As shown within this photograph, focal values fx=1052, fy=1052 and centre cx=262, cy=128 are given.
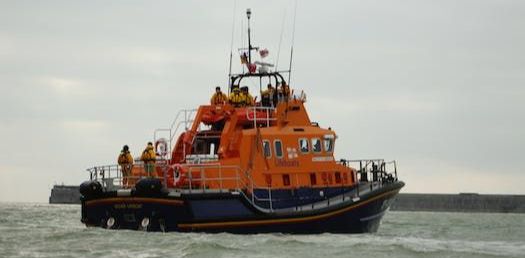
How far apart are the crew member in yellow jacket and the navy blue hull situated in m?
1.14

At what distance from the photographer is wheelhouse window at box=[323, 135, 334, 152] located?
25250 millimetres

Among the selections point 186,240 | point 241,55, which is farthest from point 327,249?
point 241,55

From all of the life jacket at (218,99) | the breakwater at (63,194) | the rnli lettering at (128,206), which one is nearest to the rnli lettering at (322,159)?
the life jacket at (218,99)

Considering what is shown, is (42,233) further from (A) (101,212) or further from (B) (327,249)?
(B) (327,249)

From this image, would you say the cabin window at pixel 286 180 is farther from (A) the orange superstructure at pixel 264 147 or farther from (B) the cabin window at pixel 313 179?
(B) the cabin window at pixel 313 179

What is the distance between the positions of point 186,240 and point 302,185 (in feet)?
15.5

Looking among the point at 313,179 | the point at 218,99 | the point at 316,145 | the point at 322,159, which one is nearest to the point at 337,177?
the point at 322,159

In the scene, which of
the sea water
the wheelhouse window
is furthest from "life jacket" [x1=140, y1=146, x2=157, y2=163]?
the wheelhouse window

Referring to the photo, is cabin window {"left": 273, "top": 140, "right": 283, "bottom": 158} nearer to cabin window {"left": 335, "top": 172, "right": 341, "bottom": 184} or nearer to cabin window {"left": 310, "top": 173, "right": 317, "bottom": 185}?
cabin window {"left": 310, "top": 173, "right": 317, "bottom": 185}

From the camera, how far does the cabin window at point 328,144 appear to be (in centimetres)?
2525

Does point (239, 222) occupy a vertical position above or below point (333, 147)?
below

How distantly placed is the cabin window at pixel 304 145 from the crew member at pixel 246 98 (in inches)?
72.2

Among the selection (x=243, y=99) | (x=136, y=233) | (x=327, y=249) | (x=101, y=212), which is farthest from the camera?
(x=243, y=99)

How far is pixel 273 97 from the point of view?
1022 inches
